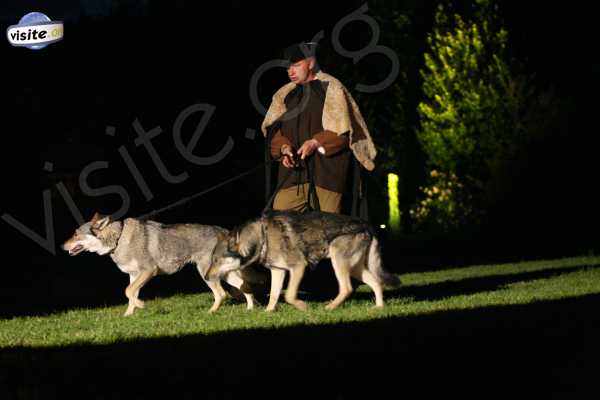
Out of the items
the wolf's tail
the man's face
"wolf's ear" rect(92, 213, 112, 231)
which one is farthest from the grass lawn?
the man's face

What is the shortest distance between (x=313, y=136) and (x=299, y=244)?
5.10 ft

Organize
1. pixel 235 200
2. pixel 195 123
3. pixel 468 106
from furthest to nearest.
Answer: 1. pixel 468 106
2. pixel 235 200
3. pixel 195 123

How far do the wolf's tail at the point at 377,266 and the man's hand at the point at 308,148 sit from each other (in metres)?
1.23

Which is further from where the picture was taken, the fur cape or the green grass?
the fur cape

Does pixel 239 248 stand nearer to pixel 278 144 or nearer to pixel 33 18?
pixel 278 144

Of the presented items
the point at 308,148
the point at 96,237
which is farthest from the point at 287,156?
the point at 96,237

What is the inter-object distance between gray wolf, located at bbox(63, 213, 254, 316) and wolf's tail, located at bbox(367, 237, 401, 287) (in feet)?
4.68

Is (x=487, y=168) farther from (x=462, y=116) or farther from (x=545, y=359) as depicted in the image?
(x=545, y=359)

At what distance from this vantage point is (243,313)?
1105cm

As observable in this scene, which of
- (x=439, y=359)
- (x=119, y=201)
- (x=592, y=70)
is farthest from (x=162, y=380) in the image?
(x=592, y=70)

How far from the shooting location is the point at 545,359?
725 centimetres

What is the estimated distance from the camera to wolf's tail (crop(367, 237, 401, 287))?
430 inches

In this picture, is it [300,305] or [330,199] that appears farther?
[330,199]

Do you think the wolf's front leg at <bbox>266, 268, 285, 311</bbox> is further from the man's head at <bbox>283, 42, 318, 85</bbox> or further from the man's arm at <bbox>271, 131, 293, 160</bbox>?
the man's head at <bbox>283, 42, 318, 85</bbox>
